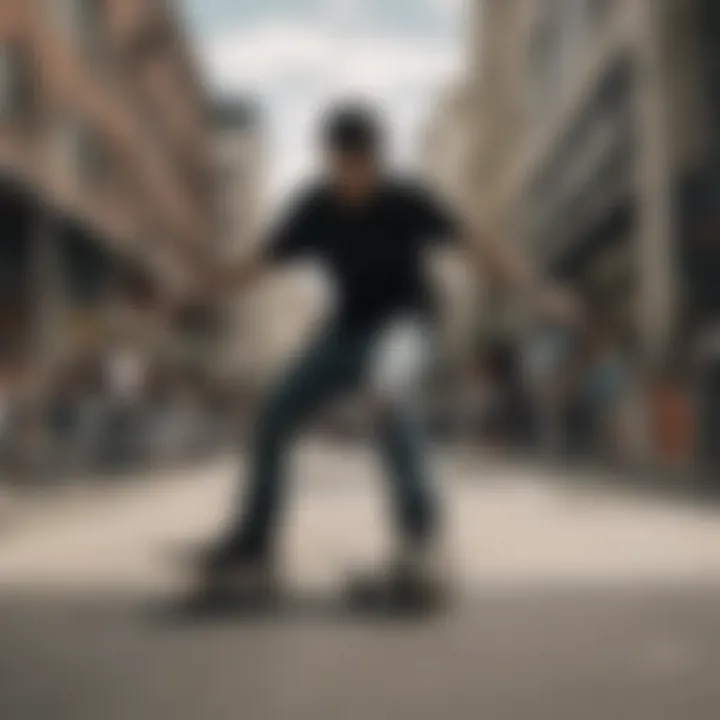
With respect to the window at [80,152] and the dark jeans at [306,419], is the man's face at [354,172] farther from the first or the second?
the window at [80,152]

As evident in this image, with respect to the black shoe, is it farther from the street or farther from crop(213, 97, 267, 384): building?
crop(213, 97, 267, 384): building

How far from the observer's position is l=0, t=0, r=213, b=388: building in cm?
277

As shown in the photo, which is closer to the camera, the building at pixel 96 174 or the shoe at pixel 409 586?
the shoe at pixel 409 586

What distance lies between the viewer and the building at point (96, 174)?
9.07ft

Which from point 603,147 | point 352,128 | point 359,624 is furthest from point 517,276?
point 603,147

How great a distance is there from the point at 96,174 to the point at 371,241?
2.59 m

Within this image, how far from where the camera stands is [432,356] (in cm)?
245

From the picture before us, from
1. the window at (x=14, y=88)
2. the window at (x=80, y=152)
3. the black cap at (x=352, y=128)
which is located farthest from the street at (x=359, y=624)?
the window at (x=14, y=88)

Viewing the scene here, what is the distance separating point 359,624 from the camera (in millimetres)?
2303

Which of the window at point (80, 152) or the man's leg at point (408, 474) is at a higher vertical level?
the window at point (80, 152)

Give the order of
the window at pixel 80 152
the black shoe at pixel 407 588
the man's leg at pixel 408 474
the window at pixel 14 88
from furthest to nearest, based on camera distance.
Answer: the window at pixel 14 88
the window at pixel 80 152
the man's leg at pixel 408 474
the black shoe at pixel 407 588

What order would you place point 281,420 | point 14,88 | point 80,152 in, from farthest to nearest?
1. point 14,88
2. point 80,152
3. point 281,420

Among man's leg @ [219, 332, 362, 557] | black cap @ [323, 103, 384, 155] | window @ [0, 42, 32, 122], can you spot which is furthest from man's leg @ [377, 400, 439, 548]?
window @ [0, 42, 32, 122]

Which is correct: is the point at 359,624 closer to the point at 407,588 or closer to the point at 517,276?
the point at 407,588
